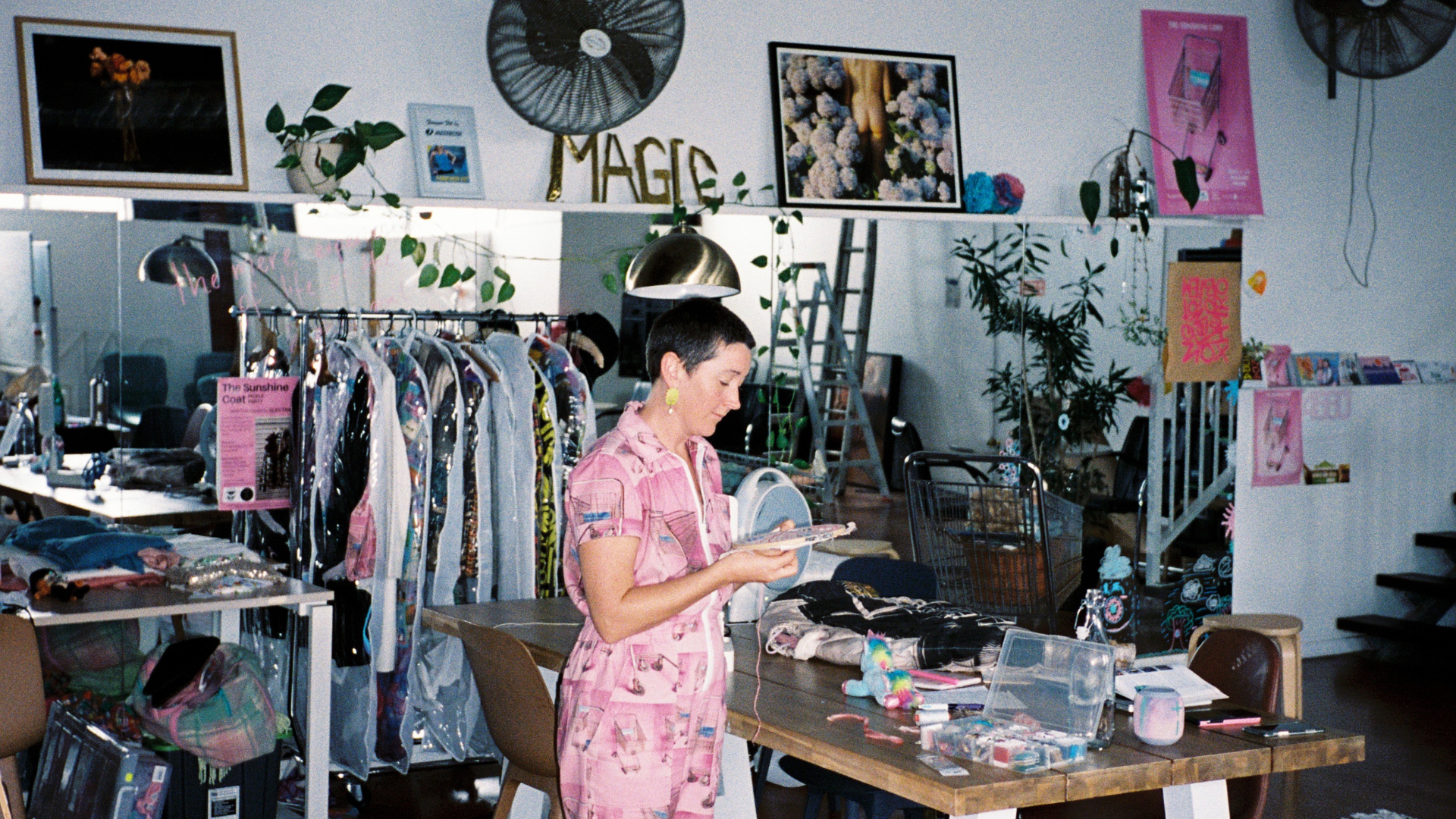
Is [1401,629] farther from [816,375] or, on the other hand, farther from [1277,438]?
[816,375]

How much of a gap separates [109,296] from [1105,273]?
3727 mm

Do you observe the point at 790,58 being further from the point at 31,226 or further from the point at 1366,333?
the point at 1366,333

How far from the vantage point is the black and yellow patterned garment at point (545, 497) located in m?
4.66

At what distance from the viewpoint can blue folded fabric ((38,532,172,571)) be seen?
162 inches

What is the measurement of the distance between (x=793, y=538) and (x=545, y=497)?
235cm

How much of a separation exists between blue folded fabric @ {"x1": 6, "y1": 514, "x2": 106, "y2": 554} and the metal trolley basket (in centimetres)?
270

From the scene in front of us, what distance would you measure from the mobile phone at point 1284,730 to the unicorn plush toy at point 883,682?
2.04ft

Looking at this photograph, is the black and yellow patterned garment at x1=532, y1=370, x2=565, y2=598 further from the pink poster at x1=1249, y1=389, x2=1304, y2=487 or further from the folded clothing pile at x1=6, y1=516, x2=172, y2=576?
the pink poster at x1=1249, y1=389, x2=1304, y2=487

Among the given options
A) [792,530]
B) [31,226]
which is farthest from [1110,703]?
[31,226]

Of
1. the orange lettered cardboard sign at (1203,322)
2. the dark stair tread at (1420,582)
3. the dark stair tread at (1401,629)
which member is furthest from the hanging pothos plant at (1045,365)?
the dark stair tread at (1420,582)

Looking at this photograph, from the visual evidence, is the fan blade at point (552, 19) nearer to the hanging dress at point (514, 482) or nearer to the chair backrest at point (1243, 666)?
the hanging dress at point (514, 482)

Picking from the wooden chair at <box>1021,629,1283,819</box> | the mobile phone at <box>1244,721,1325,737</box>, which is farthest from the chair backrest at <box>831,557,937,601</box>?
the mobile phone at <box>1244,721,1325,737</box>

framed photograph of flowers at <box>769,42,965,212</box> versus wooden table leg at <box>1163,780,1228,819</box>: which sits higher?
framed photograph of flowers at <box>769,42,965,212</box>

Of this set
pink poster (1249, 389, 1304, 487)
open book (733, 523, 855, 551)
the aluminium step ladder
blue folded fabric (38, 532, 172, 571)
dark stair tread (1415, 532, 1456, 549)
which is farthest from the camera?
dark stair tread (1415, 532, 1456, 549)
